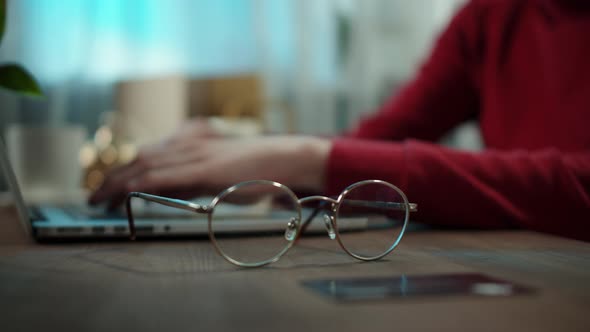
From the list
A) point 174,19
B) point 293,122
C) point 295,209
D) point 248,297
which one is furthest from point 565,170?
point 174,19

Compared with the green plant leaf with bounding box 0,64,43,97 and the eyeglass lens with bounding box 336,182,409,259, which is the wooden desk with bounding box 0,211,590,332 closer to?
the eyeglass lens with bounding box 336,182,409,259

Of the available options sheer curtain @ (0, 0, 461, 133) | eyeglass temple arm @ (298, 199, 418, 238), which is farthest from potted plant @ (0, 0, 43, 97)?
sheer curtain @ (0, 0, 461, 133)

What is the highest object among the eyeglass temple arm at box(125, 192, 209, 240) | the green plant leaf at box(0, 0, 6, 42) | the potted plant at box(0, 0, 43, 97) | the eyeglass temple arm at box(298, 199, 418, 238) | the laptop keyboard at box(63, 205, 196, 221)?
the green plant leaf at box(0, 0, 6, 42)

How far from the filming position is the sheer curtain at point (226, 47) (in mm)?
→ 1531

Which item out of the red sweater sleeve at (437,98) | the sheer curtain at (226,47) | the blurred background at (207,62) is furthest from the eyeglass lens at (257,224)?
the sheer curtain at (226,47)

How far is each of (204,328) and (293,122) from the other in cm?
150

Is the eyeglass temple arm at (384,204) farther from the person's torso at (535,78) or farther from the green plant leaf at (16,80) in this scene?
the person's torso at (535,78)

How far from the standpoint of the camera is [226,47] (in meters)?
1.68

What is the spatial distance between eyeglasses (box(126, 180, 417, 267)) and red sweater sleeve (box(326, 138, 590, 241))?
130 millimetres

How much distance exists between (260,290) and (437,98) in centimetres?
97

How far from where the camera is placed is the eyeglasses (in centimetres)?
43

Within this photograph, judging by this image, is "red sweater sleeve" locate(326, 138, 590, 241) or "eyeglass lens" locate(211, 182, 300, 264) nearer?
"eyeglass lens" locate(211, 182, 300, 264)

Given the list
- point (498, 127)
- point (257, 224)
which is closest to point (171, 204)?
point (257, 224)

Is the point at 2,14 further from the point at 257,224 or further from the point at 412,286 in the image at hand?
the point at 412,286
